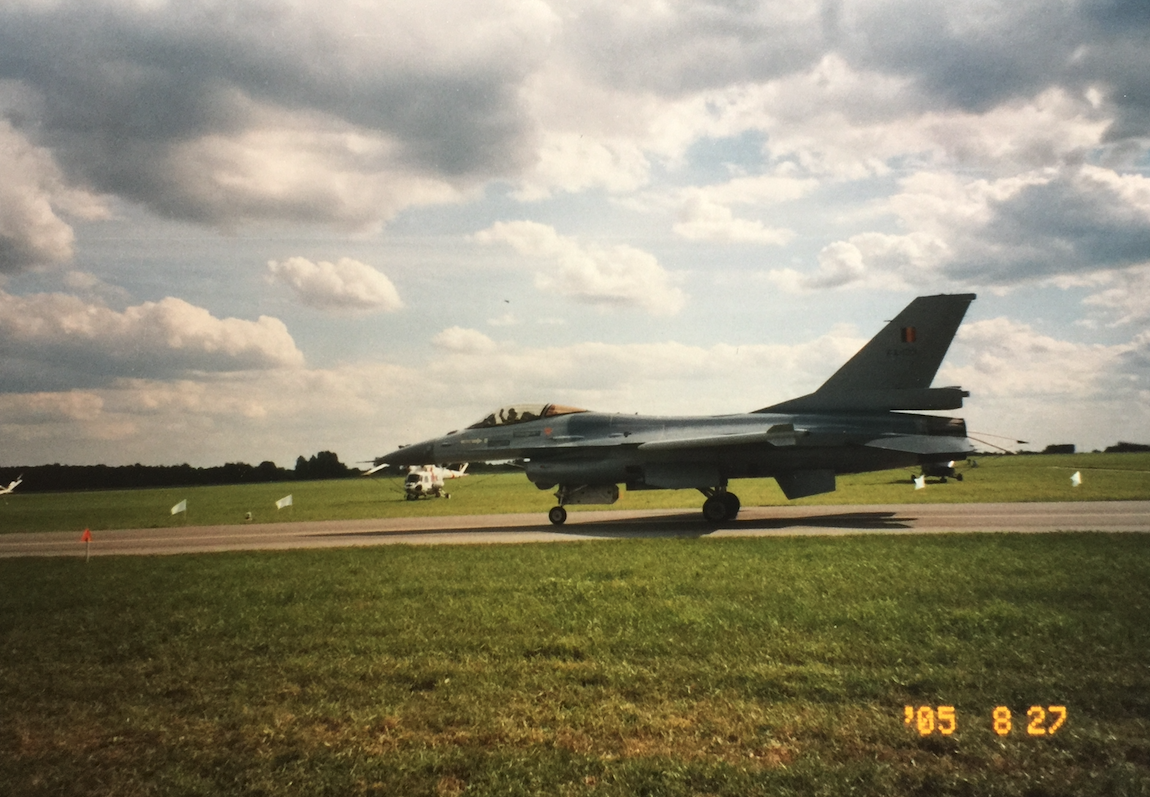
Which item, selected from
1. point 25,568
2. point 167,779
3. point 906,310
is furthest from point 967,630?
point 25,568

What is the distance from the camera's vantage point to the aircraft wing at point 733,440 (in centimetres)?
1636

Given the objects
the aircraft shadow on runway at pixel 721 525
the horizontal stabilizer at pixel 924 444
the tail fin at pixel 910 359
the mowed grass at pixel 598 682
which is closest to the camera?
the mowed grass at pixel 598 682

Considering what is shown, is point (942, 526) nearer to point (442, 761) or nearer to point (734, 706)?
point (734, 706)

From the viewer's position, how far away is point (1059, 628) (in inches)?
232

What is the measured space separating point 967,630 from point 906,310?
13.4 meters

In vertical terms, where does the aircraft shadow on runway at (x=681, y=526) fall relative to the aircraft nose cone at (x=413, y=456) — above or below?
below

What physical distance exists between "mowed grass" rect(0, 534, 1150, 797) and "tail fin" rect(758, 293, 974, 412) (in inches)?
314

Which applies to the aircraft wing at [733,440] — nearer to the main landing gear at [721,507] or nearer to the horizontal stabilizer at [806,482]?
the horizontal stabilizer at [806,482]

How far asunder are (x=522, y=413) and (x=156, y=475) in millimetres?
95763

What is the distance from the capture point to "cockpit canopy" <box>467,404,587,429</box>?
786 inches

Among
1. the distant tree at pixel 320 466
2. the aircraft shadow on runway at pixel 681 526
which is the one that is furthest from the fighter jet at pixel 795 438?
the distant tree at pixel 320 466

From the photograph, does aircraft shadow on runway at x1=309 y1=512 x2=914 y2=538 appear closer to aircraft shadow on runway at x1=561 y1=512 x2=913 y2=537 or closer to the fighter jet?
aircraft shadow on runway at x1=561 y1=512 x2=913 y2=537

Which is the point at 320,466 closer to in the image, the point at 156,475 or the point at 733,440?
the point at 156,475

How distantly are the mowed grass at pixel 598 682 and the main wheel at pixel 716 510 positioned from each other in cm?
829
